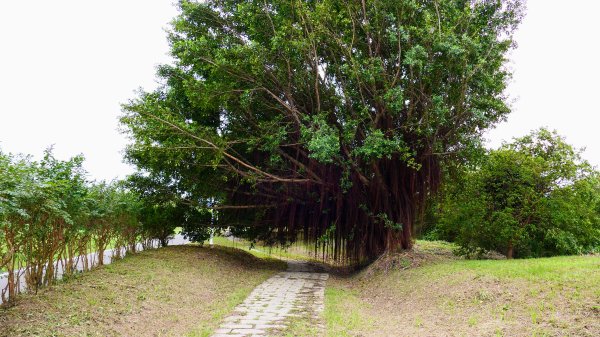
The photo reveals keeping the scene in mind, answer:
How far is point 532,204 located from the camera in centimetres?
1012

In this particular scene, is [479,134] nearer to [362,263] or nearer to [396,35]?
[396,35]

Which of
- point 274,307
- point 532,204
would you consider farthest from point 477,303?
point 532,204

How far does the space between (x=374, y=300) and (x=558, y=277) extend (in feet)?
11.4

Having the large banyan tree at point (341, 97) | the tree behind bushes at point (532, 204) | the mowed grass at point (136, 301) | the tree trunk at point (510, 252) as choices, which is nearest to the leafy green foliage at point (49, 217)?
the mowed grass at point (136, 301)

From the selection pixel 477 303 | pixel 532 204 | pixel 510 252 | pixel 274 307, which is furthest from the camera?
pixel 510 252

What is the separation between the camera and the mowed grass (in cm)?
494

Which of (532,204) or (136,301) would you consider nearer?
(136,301)

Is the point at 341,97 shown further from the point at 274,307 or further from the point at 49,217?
the point at 49,217

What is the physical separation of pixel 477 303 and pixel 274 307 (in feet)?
10.4

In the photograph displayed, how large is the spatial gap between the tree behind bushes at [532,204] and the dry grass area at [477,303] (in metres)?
1.81

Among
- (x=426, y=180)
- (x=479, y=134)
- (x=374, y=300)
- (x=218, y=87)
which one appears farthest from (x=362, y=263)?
(x=218, y=87)

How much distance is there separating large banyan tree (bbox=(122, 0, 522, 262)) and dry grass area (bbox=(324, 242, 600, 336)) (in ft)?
8.60

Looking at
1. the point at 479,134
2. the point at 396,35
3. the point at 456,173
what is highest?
the point at 396,35

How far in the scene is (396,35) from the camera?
928cm
